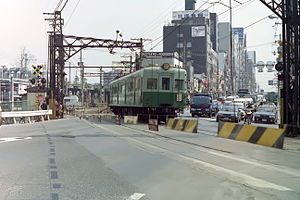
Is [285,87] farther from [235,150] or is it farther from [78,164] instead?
[78,164]

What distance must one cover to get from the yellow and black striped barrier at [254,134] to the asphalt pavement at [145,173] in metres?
0.89

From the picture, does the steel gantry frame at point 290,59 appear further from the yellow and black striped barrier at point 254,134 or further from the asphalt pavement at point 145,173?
the asphalt pavement at point 145,173

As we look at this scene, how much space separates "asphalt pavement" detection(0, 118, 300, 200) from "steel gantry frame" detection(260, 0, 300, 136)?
5.86m

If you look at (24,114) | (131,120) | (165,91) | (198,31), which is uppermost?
(198,31)

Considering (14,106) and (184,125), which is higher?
(14,106)

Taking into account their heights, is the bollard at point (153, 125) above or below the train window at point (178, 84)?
below

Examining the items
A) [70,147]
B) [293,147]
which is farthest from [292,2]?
[70,147]

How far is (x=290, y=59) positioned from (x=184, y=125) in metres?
7.03

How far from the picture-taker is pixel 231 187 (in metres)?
7.85

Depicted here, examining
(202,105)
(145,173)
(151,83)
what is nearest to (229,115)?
(151,83)

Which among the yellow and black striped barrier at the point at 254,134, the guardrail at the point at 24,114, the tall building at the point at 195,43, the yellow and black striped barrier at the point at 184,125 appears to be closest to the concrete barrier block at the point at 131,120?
the yellow and black striped barrier at the point at 184,125

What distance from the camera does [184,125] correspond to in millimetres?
23875

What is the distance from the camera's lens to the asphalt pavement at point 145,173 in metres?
7.37

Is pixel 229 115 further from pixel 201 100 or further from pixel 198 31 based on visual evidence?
pixel 198 31
